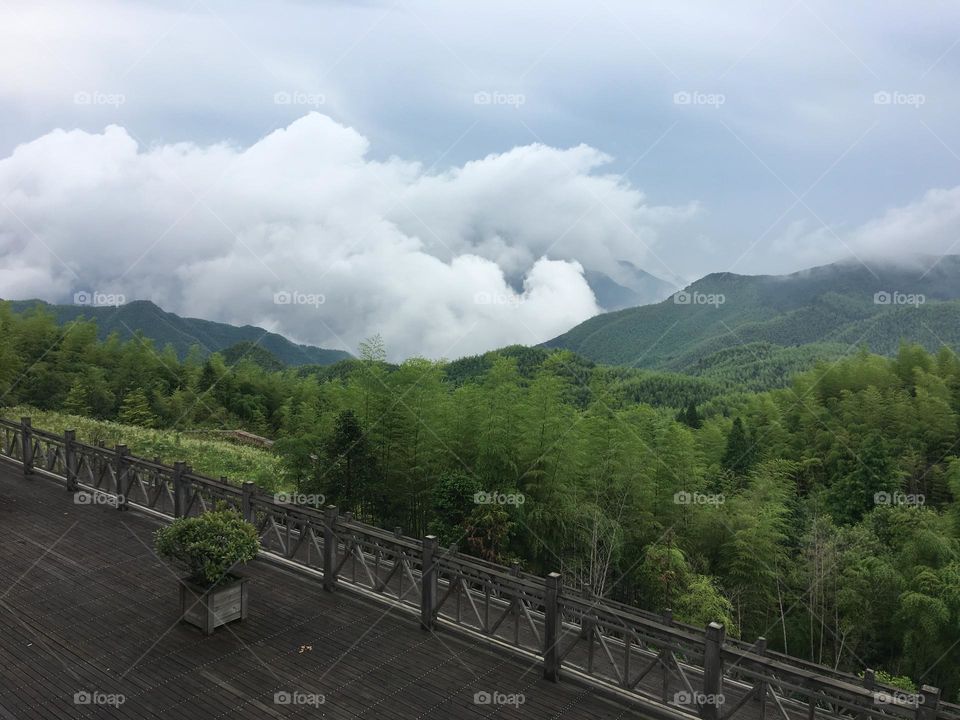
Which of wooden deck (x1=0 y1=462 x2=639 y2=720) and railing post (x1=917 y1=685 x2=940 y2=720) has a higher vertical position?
railing post (x1=917 y1=685 x2=940 y2=720)

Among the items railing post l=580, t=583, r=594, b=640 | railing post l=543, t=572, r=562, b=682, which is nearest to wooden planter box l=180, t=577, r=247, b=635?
railing post l=543, t=572, r=562, b=682

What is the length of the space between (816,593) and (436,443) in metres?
8.69

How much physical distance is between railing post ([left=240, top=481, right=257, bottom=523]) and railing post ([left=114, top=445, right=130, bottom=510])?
2.64 meters

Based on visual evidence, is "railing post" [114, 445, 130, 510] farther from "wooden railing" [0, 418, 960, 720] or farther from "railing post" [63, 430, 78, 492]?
"railing post" [63, 430, 78, 492]

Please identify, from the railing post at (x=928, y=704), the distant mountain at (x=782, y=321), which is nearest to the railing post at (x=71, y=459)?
the railing post at (x=928, y=704)

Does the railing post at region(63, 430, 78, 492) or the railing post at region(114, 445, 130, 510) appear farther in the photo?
the railing post at region(63, 430, 78, 492)

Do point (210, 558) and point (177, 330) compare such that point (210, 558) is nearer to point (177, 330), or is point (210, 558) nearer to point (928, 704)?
point (928, 704)

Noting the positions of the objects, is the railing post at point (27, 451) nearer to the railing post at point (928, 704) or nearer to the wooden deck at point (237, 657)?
the wooden deck at point (237, 657)

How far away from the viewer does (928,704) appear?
14.7 feet

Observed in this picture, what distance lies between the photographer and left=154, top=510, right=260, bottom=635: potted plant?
6.44 meters

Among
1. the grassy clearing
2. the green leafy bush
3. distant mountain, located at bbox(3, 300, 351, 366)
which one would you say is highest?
distant mountain, located at bbox(3, 300, 351, 366)

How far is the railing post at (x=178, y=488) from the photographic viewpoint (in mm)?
8781

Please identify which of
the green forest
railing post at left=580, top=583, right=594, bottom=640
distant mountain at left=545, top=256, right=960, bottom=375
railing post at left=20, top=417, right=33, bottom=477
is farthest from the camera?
distant mountain at left=545, top=256, right=960, bottom=375

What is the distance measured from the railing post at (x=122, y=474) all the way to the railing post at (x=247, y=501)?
264 centimetres
